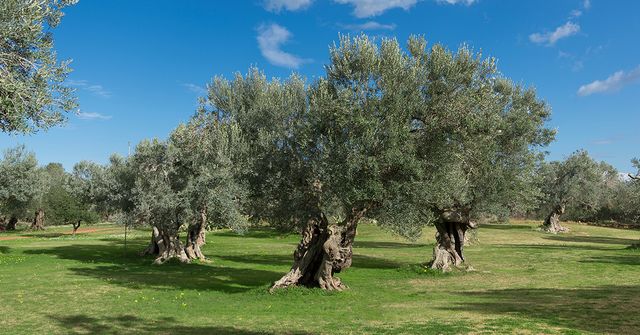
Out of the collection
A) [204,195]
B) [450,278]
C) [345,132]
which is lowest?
[450,278]

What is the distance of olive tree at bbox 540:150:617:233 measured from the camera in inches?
3349

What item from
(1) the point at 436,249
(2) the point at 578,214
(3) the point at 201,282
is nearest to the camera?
(3) the point at 201,282

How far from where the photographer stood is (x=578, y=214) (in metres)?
106

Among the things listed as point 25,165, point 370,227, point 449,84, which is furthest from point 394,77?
point 370,227

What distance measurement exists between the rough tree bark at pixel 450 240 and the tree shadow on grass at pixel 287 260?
13.4ft

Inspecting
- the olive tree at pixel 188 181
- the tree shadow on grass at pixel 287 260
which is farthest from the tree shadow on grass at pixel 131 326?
the tree shadow on grass at pixel 287 260

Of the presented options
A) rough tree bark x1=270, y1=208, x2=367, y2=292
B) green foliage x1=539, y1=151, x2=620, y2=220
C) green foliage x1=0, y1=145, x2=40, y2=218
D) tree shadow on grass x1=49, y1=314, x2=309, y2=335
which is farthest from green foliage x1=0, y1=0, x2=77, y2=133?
green foliage x1=539, y1=151, x2=620, y2=220

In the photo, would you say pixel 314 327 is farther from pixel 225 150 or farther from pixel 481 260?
pixel 481 260

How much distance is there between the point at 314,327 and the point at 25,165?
59.7 m

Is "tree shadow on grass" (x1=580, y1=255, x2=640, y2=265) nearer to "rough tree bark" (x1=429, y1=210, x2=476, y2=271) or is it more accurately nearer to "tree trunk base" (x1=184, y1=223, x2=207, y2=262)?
"rough tree bark" (x1=429, y1=210, x2=476, y2=271)

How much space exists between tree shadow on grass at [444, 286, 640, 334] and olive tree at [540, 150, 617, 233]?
6488cm

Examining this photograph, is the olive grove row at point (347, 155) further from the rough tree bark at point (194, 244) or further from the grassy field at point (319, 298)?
the grassy field at point (319, 298)

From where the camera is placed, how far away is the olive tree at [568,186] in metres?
85.1

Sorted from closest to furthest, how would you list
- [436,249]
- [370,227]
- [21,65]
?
[21,65]
[436,249]
[370,227]
